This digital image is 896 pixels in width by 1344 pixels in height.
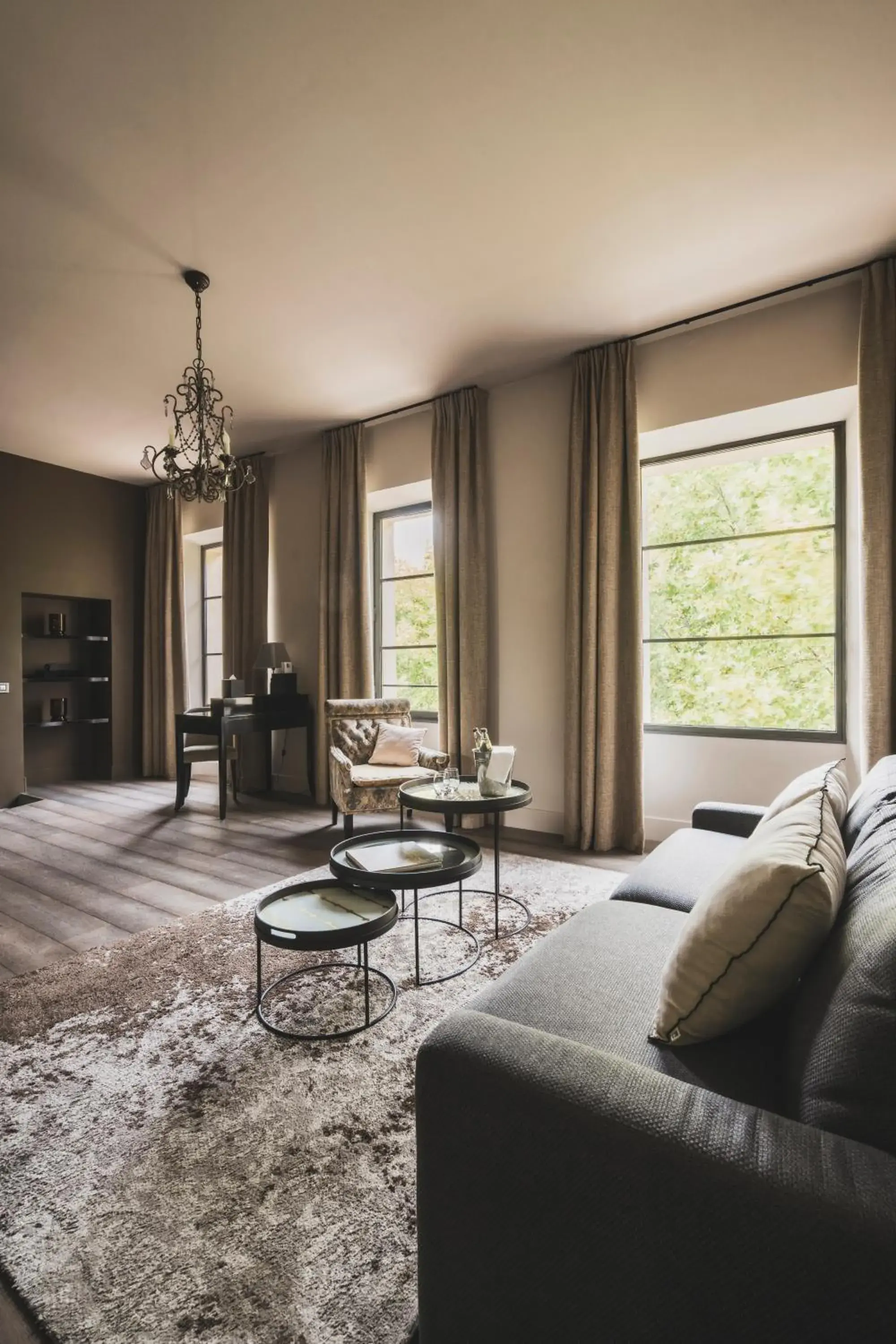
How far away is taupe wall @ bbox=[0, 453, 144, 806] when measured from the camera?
6.02m

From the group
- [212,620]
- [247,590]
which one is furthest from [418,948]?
[212,620]

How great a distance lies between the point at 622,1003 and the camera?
4.38 ft

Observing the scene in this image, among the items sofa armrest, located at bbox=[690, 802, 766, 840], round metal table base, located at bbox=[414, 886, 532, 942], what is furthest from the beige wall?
sofa armrest, located at bbox=[690, 802, 766, 840]

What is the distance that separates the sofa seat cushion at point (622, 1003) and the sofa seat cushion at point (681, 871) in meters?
0.08

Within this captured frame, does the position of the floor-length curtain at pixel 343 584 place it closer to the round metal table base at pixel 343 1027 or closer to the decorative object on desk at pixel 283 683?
the decorative object on desk at pixel 283 683

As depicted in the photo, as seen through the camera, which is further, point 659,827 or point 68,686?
point 68,686

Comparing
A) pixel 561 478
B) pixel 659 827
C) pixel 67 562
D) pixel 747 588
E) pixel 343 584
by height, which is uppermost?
pixel 561 478

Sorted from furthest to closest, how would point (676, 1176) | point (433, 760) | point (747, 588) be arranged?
point (433, 760) → point (747, 588) → point (676, 1176)

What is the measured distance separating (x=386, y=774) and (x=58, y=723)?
4118 millimetres

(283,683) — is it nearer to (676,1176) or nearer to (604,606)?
(604,606)

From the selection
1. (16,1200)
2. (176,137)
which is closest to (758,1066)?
(16,1200)

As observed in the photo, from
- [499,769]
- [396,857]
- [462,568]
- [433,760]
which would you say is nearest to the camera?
[396,857]

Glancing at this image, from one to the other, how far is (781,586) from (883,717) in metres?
1.12

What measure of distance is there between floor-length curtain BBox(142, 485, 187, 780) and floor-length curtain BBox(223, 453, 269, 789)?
93cm
